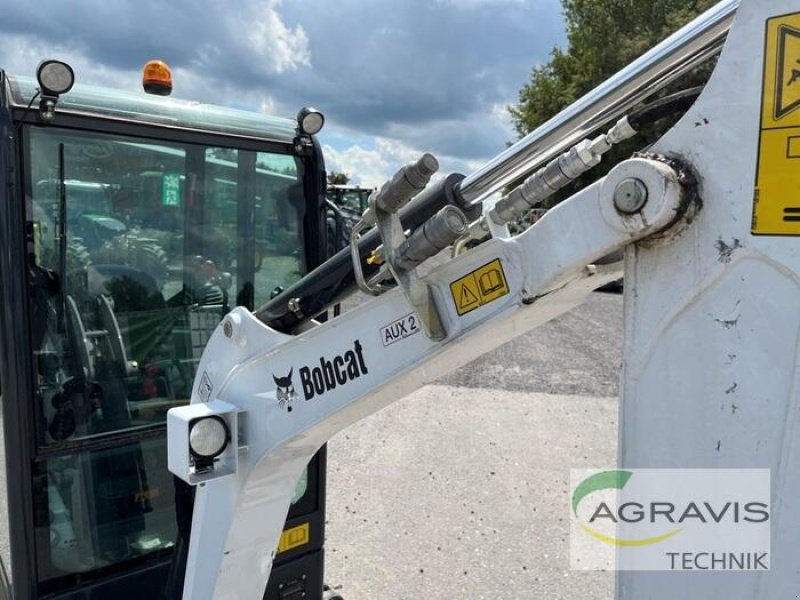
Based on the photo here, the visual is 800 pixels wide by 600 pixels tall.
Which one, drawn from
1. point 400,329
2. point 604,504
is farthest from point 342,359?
point 604,504

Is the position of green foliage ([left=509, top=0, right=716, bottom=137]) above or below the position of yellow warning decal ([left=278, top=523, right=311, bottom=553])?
above

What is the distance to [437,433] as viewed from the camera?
6.32 m

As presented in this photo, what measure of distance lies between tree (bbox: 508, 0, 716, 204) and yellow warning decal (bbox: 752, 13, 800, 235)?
22627 millimetres

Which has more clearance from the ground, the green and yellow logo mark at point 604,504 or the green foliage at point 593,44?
the green foliage at point 593,44

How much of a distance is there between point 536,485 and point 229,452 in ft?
12.7

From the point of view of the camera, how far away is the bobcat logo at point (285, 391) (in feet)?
5.54

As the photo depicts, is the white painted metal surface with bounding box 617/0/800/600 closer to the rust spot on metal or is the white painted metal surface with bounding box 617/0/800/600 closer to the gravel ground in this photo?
the rust spot on metal

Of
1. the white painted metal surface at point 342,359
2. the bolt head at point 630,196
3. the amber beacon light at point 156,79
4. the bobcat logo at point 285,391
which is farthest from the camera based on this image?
the amber beacon light at point 156,79

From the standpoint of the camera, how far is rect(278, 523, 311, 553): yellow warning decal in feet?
8.43

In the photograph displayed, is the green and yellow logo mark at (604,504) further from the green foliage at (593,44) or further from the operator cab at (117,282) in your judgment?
the green foliage at (593,44)

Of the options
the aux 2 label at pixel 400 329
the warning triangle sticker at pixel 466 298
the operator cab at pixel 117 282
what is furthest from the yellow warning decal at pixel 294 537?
the warning triangle sticker at pixel 466 298

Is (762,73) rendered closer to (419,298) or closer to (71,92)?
(419,298)

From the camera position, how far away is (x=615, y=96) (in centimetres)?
120

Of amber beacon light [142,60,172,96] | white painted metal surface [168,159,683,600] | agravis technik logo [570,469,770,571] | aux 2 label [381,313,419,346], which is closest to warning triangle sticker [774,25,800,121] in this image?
white painted metal surface [168,159,683,600]
